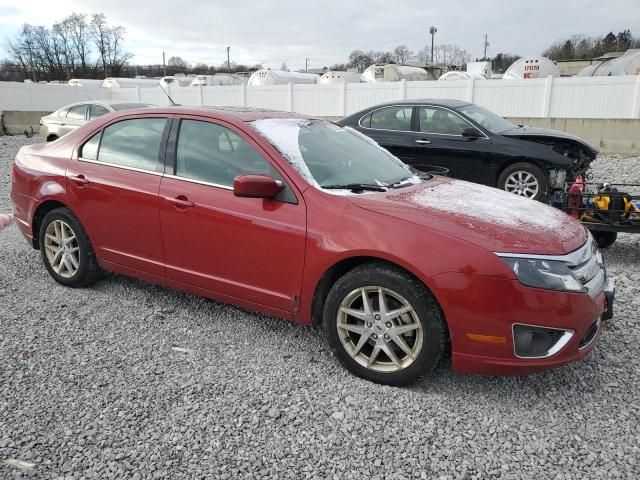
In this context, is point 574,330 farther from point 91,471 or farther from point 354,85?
point 354,85

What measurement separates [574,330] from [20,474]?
8.93ft

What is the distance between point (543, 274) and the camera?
2.62 meters

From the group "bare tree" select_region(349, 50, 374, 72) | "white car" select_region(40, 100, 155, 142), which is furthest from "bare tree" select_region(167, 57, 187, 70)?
"white car" select_region(40, 100, 155, 142)

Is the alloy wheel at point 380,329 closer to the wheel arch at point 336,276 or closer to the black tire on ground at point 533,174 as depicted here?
the wheel arch at point 336,276

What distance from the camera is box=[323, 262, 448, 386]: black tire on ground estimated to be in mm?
2771

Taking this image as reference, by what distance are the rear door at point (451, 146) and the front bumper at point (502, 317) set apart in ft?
17.7

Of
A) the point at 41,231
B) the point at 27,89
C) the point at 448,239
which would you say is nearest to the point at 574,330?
the point at 448,239

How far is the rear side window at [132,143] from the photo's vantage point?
3.85m

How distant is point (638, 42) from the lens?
235 feet

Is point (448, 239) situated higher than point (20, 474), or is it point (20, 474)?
point (448, 239)

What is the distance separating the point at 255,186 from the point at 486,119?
626 centimetres

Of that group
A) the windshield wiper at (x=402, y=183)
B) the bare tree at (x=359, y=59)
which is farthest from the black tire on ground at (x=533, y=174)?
the bare tree at (x=359, y=59)

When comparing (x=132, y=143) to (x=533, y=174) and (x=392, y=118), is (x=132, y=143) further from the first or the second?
(x=533, y=174)

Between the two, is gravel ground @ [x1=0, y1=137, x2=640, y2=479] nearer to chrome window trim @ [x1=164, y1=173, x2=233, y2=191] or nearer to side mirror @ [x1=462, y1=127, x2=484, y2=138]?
chrome window trim @ [x1=164, y1=173, x2=233, y2=191]
